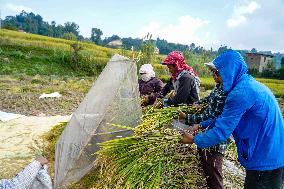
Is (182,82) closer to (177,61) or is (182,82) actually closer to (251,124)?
(177,61)

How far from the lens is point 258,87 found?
270 cm

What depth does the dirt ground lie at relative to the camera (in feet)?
14.1

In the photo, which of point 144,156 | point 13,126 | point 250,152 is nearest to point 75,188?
point 144,156

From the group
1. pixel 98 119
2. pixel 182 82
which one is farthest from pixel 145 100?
pixel 98 119

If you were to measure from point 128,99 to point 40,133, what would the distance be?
2372mm

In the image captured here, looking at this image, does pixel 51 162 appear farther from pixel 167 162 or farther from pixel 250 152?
pixel 250 152

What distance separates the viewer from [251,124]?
2721 millimetres

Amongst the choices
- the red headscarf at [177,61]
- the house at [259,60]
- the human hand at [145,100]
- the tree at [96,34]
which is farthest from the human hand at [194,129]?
the tree at [96,34]

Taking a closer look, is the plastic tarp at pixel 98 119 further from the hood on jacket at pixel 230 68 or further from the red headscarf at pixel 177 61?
the hood on jacket at pixel 230 68

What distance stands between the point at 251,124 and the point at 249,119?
0.12 feet

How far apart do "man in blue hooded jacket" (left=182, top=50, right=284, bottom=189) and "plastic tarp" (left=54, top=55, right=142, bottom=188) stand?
0.91 m

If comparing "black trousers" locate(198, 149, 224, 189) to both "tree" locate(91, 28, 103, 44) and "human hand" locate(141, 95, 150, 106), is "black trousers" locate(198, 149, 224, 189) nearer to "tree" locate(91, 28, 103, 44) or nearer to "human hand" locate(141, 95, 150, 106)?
"human hand" locate(141, 95, 150, 106)

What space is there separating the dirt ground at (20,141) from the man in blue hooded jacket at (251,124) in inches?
93.3

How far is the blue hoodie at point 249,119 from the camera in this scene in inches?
104
